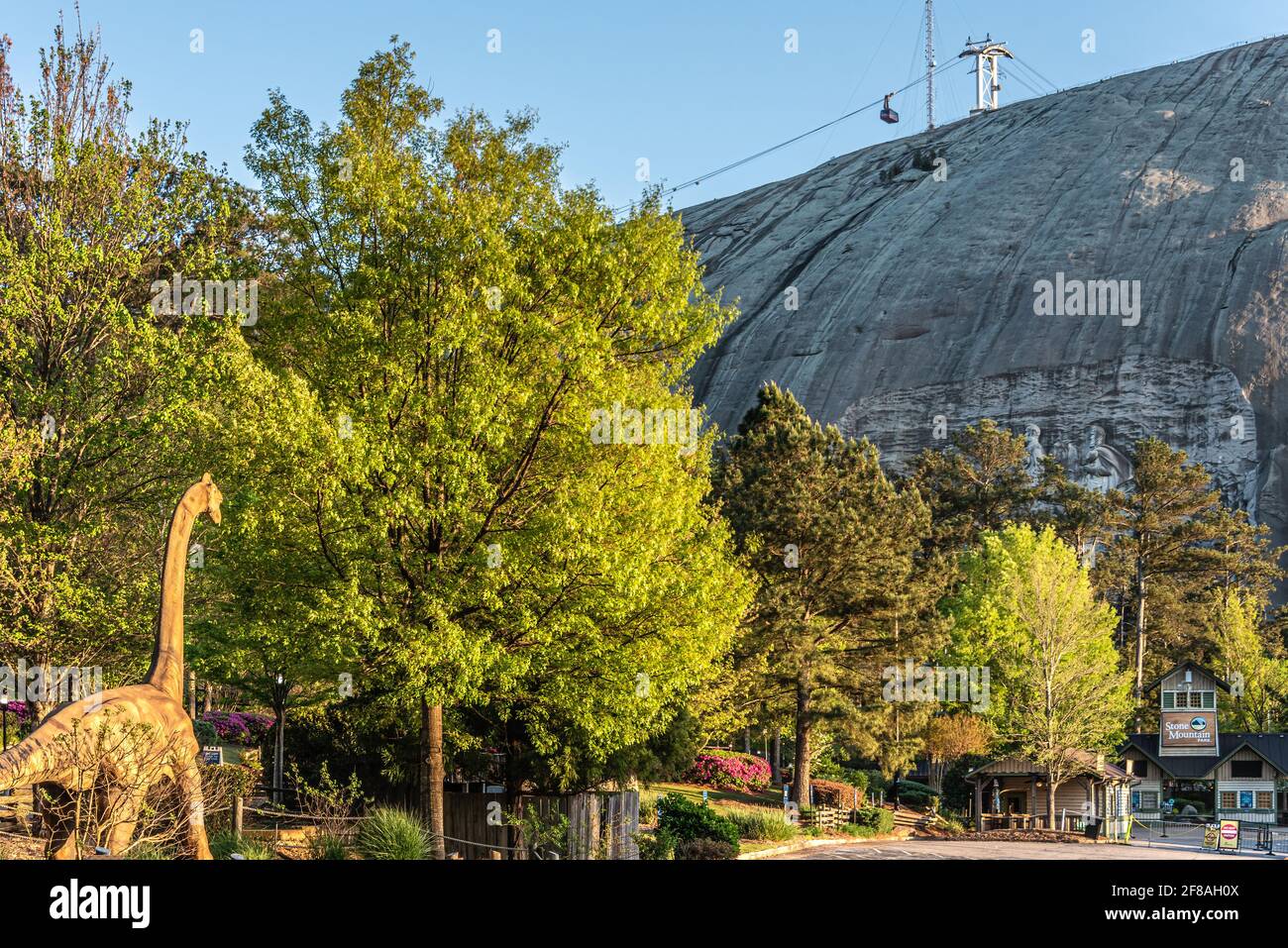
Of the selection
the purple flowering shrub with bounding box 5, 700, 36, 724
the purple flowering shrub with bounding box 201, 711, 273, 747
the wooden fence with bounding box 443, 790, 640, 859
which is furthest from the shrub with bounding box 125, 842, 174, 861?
the purple flowering shrub with bounding box 201, 711, 273, 747

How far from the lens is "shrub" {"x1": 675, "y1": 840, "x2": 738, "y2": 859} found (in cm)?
2300

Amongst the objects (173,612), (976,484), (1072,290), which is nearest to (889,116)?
(1072,290)

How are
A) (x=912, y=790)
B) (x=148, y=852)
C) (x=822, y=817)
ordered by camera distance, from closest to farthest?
(x=148, y=852)
(x=822, y=817)
(x=912, y=790)

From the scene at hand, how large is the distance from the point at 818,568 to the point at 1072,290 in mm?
52773

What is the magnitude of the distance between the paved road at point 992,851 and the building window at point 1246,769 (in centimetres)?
2134

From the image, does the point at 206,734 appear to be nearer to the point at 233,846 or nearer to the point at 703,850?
the point at 703,850

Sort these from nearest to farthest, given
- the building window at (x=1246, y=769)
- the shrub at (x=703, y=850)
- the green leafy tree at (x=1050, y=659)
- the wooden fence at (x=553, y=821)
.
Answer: the wooden fence at (x=553, y=821) → the shrub at (x=703, y=850) → the green leafy tree at (x=1050, y=659) → the building window at (x=1246, y=769)

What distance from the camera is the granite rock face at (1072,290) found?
246 ft

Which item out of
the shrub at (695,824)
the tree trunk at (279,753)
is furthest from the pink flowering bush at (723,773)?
the tree trunk at (279,753)

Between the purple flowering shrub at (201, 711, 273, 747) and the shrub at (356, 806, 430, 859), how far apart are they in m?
23.8

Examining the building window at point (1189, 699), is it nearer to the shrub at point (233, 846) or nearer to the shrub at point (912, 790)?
the shrub at point (912, 790)

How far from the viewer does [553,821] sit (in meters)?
20.1

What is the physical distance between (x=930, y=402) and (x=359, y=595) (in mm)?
67534
